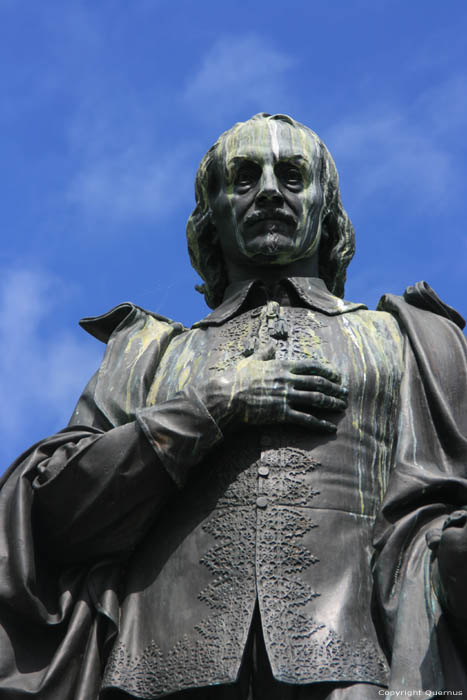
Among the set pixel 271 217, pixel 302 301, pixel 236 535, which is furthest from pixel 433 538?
pixel 271 217

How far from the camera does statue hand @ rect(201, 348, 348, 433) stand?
10172 millimetres

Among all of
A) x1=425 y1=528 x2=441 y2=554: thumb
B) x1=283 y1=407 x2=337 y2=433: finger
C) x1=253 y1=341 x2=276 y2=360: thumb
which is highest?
x1=253 y1=341 x2=276 y2=360: thumb

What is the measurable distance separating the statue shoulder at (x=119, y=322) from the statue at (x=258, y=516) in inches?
8.8

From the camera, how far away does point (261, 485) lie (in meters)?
10.0

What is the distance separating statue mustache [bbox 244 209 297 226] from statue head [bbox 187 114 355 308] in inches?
9.7

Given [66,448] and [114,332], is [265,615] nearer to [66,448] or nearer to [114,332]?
[66,448]

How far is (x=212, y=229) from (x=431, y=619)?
358 cm

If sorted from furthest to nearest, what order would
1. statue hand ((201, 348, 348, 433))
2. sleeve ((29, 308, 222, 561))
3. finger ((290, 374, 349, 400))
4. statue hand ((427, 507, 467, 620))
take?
finger ((290, 374, 349, 400)) → statue hand ((201, 348, 348, 433)) → sleeve ((29, 308, 222, 561)) → statue hand ((427, 507, 467, 620))

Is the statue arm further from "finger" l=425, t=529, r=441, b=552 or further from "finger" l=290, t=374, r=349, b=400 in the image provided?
"finger" l=425, t=529, r=441, b=552

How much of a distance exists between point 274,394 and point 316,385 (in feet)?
0.85

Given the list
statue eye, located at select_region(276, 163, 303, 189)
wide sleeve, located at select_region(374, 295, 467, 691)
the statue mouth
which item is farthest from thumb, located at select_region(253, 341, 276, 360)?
statue eye, located at select_region(276, 163, 303, 189)

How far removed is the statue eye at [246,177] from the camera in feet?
37.5

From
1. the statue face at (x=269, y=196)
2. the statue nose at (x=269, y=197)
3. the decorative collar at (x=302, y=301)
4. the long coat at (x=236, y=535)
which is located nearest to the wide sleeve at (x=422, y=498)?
the long coat at (x=236, y=535)

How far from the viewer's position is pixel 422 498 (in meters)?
9.95
